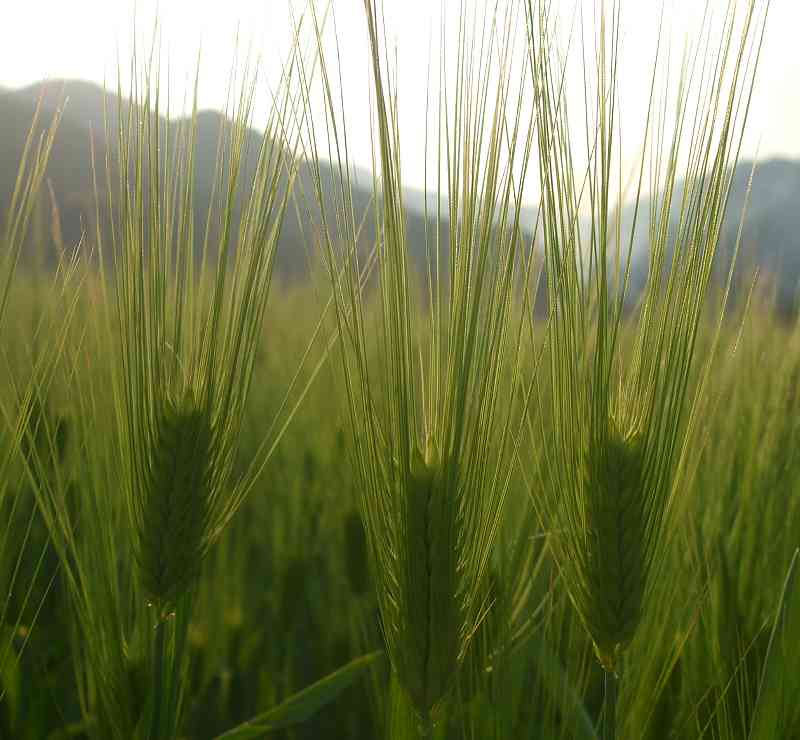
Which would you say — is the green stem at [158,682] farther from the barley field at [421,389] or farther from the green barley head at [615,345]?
the green barley head at [615,345]

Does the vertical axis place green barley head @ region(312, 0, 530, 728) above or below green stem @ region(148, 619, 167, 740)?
above

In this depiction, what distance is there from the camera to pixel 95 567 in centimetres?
58

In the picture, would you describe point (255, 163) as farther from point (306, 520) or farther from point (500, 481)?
point (306, 520)

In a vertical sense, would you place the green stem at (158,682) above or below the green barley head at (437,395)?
below

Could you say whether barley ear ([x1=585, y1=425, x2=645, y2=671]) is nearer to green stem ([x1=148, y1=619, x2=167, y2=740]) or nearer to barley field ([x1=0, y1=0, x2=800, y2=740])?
barley field ([x1=0, y1=0, x2=800, y2=740])

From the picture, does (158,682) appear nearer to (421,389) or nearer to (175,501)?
(175,501)

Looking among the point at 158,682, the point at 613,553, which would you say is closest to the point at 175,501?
the point at 158,682

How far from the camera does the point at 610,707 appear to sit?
0.53 meters

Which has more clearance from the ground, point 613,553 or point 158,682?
point 613,553

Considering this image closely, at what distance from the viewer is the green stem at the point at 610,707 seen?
0.52 metres

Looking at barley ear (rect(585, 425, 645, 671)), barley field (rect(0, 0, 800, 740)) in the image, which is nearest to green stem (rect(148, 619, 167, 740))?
barley field (rect(0, 0, 800, 740))

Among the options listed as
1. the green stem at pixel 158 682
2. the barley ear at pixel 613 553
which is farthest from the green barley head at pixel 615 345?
the green stem at pixel 158 682

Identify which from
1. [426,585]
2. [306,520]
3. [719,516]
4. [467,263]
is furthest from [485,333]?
[306,520]

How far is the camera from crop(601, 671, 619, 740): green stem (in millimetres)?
518
